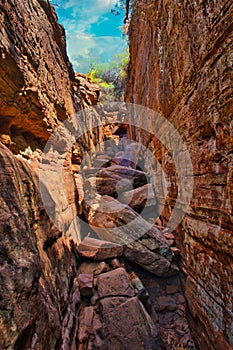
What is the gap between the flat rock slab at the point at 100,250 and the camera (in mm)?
3938

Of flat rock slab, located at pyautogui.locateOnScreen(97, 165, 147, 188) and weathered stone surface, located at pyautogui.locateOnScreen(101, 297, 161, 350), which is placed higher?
flat rock slab, located at pyautogui.locateOnScreen(97, 165, 147, 188)

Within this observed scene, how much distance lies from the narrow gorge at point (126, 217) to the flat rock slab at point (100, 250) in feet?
0.09

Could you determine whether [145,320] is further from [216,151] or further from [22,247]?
[216,151]

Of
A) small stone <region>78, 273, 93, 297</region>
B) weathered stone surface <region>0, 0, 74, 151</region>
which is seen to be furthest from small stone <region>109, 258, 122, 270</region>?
weathered stone surface <region>0, 0, 74, 151</region>

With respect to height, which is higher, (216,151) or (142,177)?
(216,151)

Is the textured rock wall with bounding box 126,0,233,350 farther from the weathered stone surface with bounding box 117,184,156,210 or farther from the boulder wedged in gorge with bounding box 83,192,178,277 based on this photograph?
the weathered stone surface with bounding box 117,184,156,210

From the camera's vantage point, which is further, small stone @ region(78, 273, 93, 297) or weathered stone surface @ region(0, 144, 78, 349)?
small stone @ region(78, 273, 93, 297)

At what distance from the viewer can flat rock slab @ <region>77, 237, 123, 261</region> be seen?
12.9 feet

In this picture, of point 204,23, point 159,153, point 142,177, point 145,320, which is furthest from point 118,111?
point 145,320

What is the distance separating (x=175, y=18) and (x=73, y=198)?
484cm

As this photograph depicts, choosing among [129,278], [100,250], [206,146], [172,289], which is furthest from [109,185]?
[206,146]

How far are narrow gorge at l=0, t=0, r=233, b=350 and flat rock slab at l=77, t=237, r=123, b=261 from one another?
27 mm

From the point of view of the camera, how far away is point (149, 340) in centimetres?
258

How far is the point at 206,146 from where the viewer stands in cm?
267
